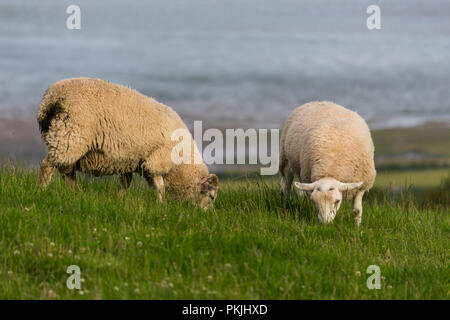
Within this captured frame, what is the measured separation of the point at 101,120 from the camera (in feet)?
32.8

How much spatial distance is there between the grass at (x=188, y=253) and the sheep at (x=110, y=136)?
2.59 feet

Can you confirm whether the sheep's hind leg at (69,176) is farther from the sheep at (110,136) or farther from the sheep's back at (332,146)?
the sheep's back at (332,146)

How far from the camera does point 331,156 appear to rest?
999 centimetres

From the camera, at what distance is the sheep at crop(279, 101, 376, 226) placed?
364 inches

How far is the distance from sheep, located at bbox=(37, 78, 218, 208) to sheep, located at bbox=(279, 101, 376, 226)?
187cm

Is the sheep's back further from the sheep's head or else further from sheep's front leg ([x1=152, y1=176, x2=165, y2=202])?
sheep's front leg ([x1=152, y1=176, x2=165, y2=202])

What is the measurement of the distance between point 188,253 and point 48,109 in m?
4.54

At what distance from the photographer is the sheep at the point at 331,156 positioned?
9.26 meters

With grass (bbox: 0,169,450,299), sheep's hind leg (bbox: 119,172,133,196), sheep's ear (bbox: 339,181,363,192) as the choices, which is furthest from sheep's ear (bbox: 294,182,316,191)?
sheep's hind leg (bbox: 119,172,133,196)

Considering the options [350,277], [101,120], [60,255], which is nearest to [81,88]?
[101,120]

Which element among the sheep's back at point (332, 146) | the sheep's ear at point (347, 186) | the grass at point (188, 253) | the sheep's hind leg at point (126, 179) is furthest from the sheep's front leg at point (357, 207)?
the sheep's hind leg at point (126, 179)

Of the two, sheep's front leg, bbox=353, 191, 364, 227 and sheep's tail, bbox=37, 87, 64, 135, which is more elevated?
sheep's tail, bbox=37, 87, 64, 135

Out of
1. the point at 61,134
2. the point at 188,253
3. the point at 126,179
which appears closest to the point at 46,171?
the point at 61,134

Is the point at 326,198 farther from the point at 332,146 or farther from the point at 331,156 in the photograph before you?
the point at 332,146
